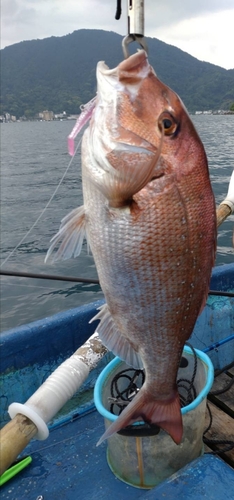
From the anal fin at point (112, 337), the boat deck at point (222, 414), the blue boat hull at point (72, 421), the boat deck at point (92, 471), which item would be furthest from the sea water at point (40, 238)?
the anal fin at point (112, 337)

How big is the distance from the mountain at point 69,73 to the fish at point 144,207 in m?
47.2

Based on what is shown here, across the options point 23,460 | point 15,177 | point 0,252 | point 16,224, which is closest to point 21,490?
point 23,460

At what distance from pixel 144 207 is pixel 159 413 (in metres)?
0.82

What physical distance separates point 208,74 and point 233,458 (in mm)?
80426

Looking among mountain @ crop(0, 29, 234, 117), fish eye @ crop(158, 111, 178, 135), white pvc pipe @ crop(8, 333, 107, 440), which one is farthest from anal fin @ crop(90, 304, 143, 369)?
mountain @ crop(0, 29, 234, 117)

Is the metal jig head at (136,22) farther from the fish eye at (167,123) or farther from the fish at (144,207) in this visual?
the fish eye at (167,123)

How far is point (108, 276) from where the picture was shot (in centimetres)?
147

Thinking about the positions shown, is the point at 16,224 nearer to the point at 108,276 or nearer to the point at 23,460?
the point at 23,460

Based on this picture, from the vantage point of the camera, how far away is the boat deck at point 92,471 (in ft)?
7.07

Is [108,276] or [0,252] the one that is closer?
[108,276]

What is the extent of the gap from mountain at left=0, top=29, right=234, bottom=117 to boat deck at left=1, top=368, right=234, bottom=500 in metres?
46.1

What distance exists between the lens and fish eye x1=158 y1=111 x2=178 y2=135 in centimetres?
138

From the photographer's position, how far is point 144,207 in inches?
53.4

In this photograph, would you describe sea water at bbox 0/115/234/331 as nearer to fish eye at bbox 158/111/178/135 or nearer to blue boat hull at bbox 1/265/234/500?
blue boat hull at bbox 1/265/234/500
